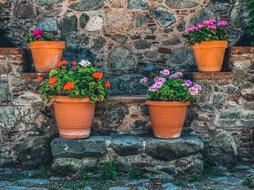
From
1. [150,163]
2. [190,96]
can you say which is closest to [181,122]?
[190,96]

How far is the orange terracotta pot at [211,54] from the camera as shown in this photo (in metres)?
4.16

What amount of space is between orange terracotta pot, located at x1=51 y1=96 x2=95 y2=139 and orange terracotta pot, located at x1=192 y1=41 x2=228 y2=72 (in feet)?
4.19

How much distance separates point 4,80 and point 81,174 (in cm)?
127

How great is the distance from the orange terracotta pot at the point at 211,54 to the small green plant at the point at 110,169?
4.61 feet

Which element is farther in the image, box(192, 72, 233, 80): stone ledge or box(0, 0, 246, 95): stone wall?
box(0, 0, 246, 95): stone wall

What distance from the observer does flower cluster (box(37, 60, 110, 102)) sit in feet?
12.4

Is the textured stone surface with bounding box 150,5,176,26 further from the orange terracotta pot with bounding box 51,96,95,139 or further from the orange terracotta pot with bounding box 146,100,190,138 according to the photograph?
the orange terracotta pot with bounding box 51,96,95,139

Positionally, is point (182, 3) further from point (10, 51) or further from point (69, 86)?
point (10, 51)

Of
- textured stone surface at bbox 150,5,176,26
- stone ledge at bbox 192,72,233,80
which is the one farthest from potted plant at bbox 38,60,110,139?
textured stone surface at bbox 150,5,176,26

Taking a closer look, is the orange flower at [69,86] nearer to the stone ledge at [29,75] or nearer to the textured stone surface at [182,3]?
the stone ledge at [29,75]

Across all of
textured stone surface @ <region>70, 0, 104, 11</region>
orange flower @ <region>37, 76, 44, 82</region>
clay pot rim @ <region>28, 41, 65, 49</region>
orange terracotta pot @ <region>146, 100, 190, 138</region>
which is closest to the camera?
orange terracotta pot @ <region>146, 100, 190, 138</region>

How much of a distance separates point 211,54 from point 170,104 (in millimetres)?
786

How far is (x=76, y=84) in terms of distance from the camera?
381cm

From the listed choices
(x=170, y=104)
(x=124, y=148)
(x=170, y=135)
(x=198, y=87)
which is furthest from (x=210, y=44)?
(x=124, y=148)
